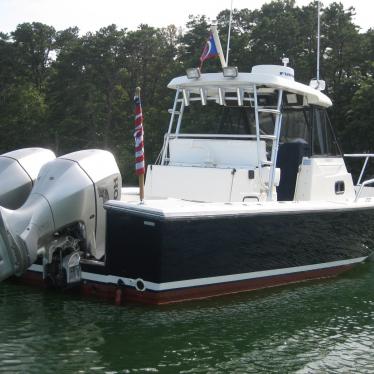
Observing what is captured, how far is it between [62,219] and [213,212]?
62.8 inches

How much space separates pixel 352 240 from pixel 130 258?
3.78m

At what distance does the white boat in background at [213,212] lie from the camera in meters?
6.25

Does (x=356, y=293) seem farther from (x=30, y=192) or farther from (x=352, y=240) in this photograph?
(x=30, y=192)

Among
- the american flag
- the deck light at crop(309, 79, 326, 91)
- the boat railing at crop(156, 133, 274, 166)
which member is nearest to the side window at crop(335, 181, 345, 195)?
the boat railing at crop(156, 133, 274, 166)

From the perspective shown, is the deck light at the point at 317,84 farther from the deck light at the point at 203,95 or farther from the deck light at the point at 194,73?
the deck light at the point at 194,73

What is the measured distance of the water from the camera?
5031mm

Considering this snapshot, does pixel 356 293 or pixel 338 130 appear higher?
pixel 338 130

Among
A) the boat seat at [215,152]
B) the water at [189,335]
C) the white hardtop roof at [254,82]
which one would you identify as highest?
the white hardtop roof at [254,82]

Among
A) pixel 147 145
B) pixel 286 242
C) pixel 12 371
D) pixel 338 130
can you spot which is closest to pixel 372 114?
pixel 338 130

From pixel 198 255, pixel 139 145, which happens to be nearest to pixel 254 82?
pixel 139 145

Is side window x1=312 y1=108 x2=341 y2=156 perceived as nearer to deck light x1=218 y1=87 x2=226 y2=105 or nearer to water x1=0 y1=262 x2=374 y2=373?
deck light x1=218 y1=87 x2=226 y2=105

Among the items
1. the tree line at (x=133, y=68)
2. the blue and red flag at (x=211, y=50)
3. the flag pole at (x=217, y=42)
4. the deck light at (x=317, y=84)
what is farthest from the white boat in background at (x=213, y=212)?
the tree line at (x=133, y=68)

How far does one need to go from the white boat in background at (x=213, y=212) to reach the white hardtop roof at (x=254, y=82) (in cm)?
2

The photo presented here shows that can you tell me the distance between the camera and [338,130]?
24.8 metres
